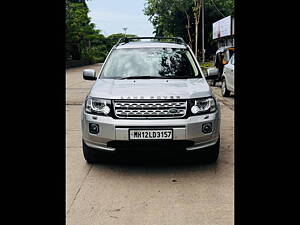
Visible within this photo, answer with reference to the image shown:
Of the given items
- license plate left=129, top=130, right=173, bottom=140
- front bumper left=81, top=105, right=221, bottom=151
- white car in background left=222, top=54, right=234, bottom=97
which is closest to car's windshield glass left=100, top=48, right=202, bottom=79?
front bumper left=81, top=105, right=221, bottom=151

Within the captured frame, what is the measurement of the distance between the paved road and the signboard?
2964cm

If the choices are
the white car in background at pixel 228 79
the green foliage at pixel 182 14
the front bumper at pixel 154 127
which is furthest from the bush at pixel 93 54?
the front bumper at pixel 154 127

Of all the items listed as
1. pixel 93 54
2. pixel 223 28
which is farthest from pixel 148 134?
pixel 93 54

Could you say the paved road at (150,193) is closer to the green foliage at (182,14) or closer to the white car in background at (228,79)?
the white car in background at (228,79)

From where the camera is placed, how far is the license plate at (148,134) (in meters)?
4.85

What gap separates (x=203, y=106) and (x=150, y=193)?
4.31 ft

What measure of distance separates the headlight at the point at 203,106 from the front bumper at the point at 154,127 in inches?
2.6
